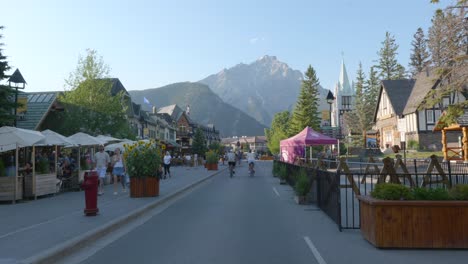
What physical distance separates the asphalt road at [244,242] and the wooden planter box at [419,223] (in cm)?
17

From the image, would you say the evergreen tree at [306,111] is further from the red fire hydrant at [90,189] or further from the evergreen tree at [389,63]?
the red fire hydrant at [90,189]

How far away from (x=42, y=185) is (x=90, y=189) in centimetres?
661

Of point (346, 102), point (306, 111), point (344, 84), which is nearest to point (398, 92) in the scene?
point (306, 111)

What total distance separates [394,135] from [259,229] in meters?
44.3

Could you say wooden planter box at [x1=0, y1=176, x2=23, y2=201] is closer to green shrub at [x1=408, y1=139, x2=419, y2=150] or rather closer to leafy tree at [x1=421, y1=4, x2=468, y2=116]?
leafy tree at [x1=421, y1=4, x2=468, y2=116]

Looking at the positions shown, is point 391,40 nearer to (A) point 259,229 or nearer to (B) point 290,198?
(B) point 290,198

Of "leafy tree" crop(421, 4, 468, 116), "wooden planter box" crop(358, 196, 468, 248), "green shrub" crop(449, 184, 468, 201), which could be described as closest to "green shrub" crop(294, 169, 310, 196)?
"green shrub" crop(449, 184, 468, 201)

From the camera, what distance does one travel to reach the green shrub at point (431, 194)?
7066mm

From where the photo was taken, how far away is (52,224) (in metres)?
9.12

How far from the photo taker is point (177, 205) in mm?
13258

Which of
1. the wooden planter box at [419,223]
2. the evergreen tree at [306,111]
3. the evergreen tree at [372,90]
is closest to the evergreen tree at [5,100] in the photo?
the wooden planter box at [419,223]

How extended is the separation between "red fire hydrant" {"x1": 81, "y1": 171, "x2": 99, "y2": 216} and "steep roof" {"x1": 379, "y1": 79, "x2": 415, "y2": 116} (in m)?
42.6

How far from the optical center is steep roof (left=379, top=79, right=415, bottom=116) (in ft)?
157

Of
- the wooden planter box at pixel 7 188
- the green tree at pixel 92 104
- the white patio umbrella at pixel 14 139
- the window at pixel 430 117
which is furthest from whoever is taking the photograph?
the window at pixel 430 117
